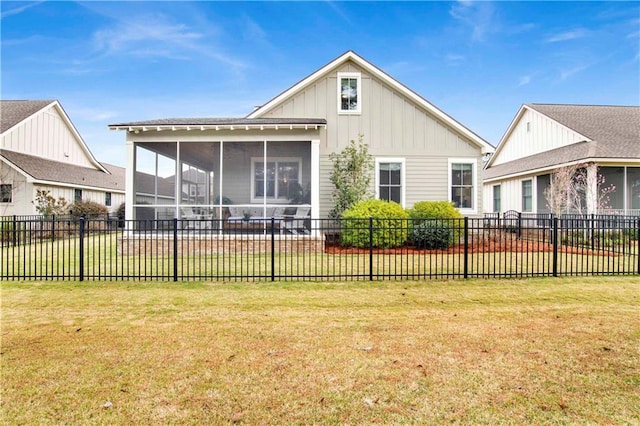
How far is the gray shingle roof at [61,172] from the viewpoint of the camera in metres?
21.1

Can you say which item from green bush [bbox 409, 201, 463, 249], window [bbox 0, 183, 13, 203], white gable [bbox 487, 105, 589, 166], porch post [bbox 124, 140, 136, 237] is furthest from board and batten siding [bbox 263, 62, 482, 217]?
window [bbox 0, 183, 13, 203]

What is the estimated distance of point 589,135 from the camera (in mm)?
19344

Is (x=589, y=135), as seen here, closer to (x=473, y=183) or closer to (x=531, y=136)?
(x=531, y=136)

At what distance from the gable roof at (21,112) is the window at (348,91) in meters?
20.1

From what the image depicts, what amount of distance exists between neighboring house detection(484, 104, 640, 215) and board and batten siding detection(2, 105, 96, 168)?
3033 centimetres

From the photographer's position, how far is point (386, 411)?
3049 millimetres

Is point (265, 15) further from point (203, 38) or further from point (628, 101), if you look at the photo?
point (628, 101)

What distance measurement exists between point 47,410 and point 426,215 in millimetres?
11605

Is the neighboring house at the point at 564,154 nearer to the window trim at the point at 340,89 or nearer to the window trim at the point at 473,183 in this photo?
the window trim at the point at 473,183

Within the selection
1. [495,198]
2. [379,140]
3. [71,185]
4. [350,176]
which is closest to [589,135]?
[495,198]

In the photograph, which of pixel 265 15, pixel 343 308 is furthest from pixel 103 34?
pixel 343 308

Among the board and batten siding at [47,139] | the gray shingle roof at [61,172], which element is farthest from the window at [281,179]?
the board and batten siding at [47,139]

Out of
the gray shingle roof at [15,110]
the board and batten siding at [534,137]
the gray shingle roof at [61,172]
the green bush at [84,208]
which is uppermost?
the gray shingle roof at [15,110]

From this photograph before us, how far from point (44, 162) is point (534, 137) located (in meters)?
31.6
